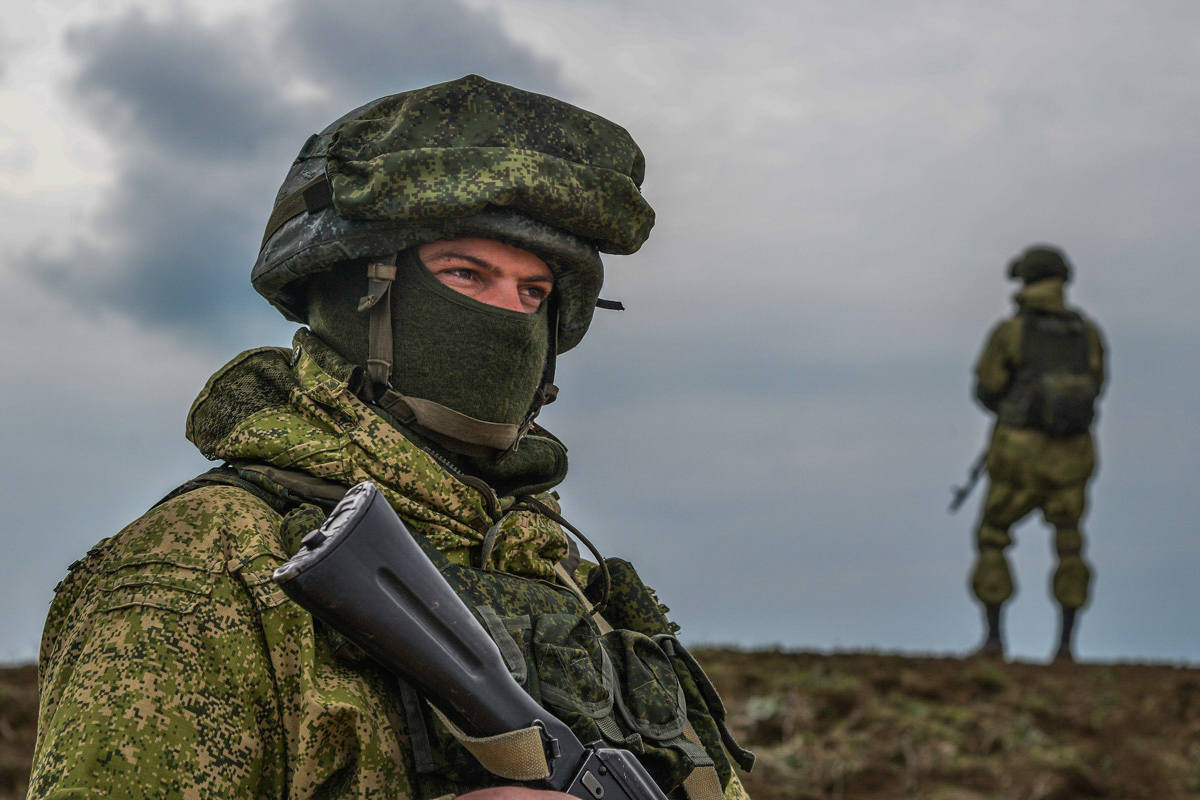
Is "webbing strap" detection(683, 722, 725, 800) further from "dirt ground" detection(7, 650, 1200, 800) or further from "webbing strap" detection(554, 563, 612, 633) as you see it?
"dirt ground" detection(7, 650, 1200, 800)

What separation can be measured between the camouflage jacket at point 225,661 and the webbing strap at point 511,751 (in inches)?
6.7

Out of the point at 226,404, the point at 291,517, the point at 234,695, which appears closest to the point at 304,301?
the point at 226,404

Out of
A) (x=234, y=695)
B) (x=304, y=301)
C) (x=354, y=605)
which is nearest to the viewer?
(x=354, y=605)

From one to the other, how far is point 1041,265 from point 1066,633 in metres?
3.56

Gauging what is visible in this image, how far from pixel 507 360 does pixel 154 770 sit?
119 cm

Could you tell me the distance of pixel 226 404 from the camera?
287cm

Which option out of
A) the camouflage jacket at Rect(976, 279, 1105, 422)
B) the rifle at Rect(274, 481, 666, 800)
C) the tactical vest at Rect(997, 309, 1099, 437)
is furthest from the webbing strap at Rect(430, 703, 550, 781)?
the camouflage jacket at Rect(976, 279, 1105, 422)

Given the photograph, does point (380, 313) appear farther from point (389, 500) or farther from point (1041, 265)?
point (1041, 265)

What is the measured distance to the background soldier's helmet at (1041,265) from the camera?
12344mm

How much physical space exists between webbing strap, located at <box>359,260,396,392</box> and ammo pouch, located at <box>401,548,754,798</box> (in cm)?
52

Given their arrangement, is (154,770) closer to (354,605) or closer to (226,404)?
(354,605)

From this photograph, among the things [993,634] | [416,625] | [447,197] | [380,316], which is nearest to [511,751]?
[416,625]

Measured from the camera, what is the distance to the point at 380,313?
2912 mm

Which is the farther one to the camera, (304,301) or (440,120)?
(304,301)
